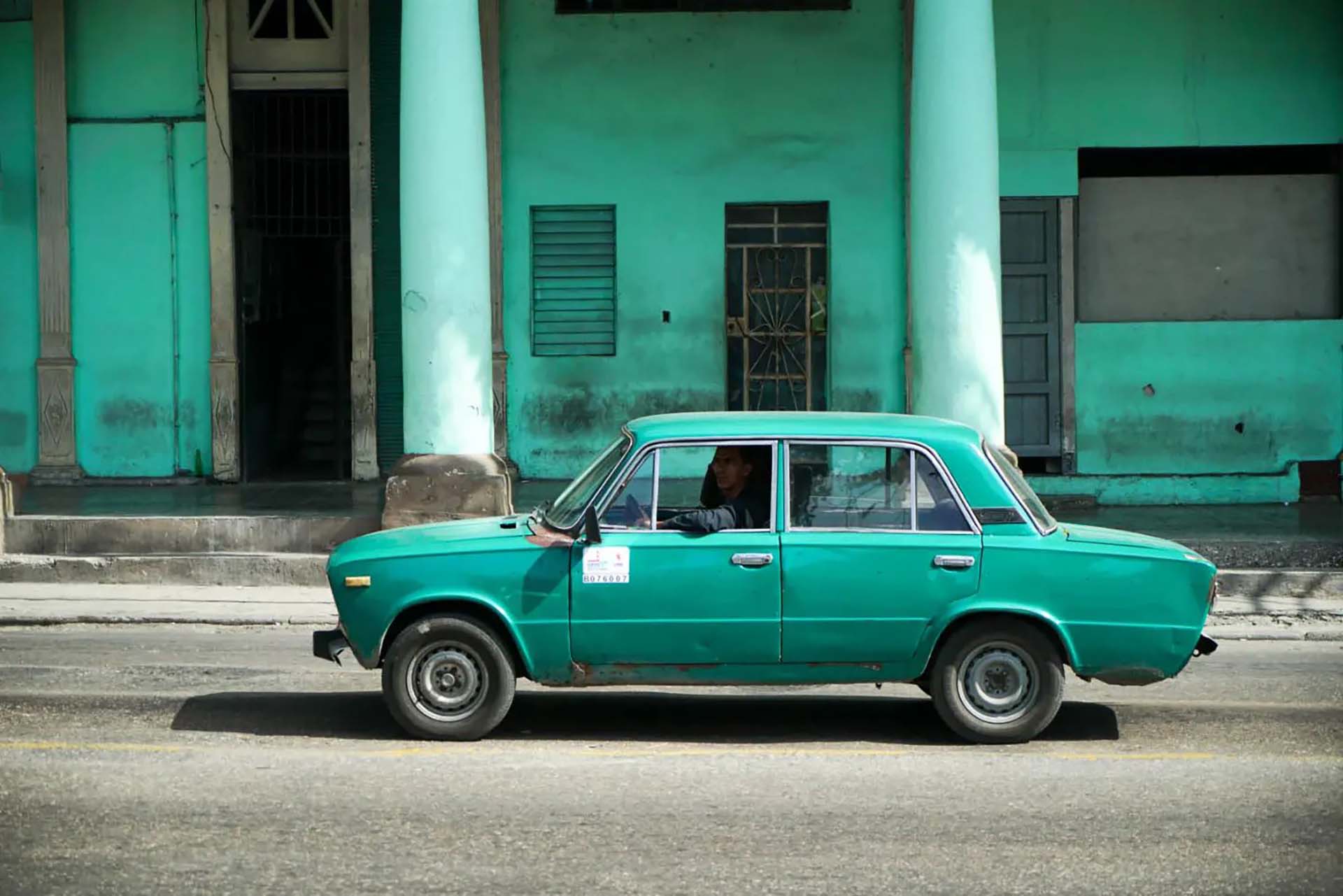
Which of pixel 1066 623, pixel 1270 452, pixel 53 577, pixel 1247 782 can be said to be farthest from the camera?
Result: pixel 1270 452

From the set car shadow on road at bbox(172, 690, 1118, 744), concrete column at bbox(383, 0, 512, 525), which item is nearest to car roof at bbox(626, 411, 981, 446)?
car shadow on road at bbox(172, 690, 1118, 744)

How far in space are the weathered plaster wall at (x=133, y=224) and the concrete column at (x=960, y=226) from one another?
7456 millimetres

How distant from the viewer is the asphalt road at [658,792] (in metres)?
5.89

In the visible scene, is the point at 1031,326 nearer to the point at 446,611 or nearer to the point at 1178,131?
the point at 1178,131

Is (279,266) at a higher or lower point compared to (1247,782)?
higher


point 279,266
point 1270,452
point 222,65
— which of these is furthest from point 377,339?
point 1270,452

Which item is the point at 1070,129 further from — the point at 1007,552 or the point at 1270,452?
the point at 1007,552

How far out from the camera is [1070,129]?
1697cm

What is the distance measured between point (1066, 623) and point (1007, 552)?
0.40m

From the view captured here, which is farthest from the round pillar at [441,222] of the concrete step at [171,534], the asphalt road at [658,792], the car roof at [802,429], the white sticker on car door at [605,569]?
the white sticker on car door at [605,569]

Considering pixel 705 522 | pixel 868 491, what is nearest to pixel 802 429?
pixel 868 491

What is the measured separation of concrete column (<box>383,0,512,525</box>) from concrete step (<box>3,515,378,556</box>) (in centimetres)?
63

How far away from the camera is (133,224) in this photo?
17.4 m

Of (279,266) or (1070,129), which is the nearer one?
(1070,129)
